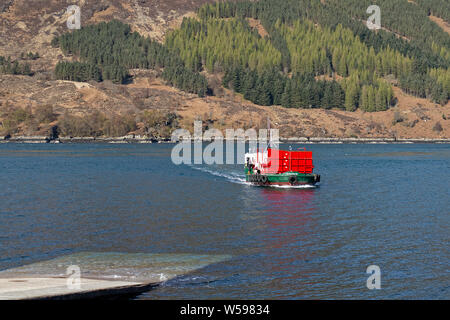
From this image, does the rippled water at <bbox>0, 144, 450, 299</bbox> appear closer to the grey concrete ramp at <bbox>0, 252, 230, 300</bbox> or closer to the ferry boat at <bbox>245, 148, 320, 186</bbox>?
the grey concrete ramp at <bbox>0, 252, 230, 300</bbox>

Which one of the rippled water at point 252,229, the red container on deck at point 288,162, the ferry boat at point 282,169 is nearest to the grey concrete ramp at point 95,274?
the rippled water at point 252,229

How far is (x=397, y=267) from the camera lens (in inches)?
1159

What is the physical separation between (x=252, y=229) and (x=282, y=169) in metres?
31.2

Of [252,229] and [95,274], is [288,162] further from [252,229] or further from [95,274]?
[95,274]

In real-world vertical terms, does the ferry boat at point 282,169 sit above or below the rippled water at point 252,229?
above

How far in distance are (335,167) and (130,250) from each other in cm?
6988

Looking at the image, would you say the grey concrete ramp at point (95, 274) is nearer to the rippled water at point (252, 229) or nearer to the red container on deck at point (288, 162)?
the rippled water at point (252, 229)

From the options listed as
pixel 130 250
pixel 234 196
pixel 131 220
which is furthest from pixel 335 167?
pixel 130 250

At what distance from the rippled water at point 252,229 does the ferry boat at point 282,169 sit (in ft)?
5.95

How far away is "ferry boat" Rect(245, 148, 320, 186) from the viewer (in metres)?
67.4

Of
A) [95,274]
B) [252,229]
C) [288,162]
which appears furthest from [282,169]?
[95,274]

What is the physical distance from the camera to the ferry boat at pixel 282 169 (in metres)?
67.4

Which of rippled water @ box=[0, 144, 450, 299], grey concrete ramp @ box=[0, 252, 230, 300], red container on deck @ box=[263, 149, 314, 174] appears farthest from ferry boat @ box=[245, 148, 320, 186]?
grey concrete ramp @ box=[0, 252, 230, 300]

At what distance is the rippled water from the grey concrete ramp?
0.90 m
